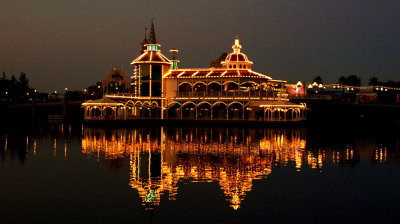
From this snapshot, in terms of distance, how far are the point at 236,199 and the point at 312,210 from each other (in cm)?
399

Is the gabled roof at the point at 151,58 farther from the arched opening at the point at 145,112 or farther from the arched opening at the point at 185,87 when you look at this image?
the arched opening at the point at 145,112

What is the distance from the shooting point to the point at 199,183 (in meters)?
30.2

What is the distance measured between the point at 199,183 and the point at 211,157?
11.8 metres

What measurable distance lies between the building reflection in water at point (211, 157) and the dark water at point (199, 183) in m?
0.08

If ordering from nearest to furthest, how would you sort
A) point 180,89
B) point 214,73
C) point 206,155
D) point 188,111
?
point 206,155 → point 214,73 → point 180,89 → point 188,111

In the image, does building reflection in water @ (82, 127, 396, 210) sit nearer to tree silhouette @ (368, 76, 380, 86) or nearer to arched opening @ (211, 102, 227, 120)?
arched opening @ (211, 102, 227, 120)

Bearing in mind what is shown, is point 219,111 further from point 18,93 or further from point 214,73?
point 18,93

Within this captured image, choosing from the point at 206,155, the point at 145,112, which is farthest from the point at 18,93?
the point at 206,155

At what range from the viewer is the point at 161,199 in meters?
26.1

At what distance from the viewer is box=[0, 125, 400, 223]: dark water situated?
2352 cm

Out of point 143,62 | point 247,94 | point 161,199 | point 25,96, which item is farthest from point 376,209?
point 25,96

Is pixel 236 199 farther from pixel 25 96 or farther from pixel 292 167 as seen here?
pixel 25 96

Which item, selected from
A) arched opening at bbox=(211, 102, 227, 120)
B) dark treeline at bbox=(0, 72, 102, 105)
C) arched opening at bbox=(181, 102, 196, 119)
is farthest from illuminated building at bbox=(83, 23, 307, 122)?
dark treeline at bbox=(0, 72, 102, 105)

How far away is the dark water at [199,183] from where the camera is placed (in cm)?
2352
